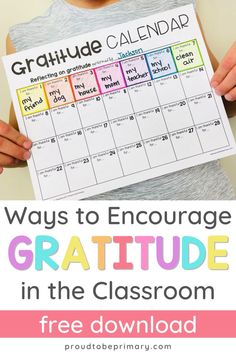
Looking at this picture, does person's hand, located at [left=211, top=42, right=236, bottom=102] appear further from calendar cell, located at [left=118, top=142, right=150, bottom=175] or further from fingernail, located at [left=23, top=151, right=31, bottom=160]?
fingernail, located at [left=23, top=151, right=31, bottom=160]

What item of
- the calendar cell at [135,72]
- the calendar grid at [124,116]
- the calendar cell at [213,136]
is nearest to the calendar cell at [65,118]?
the calendar grid at [124,116]

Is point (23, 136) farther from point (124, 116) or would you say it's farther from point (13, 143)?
point (124, 116)

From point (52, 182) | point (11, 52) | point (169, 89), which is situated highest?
point (11, 52)

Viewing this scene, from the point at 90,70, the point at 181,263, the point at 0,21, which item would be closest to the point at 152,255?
the point at 181,263

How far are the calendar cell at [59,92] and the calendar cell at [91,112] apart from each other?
0.07ft

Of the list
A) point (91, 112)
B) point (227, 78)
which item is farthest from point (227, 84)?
point (91, 112)

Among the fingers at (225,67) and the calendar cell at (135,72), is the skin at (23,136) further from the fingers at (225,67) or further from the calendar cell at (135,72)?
the calendar cell at (135,72)

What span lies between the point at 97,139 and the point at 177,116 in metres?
0.14

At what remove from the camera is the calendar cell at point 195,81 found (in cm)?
85

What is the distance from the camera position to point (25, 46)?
0.90m

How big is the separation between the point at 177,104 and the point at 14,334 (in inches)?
18.1

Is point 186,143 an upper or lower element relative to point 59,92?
lower

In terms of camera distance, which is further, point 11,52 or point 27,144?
point 11,52

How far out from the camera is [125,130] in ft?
2.80
